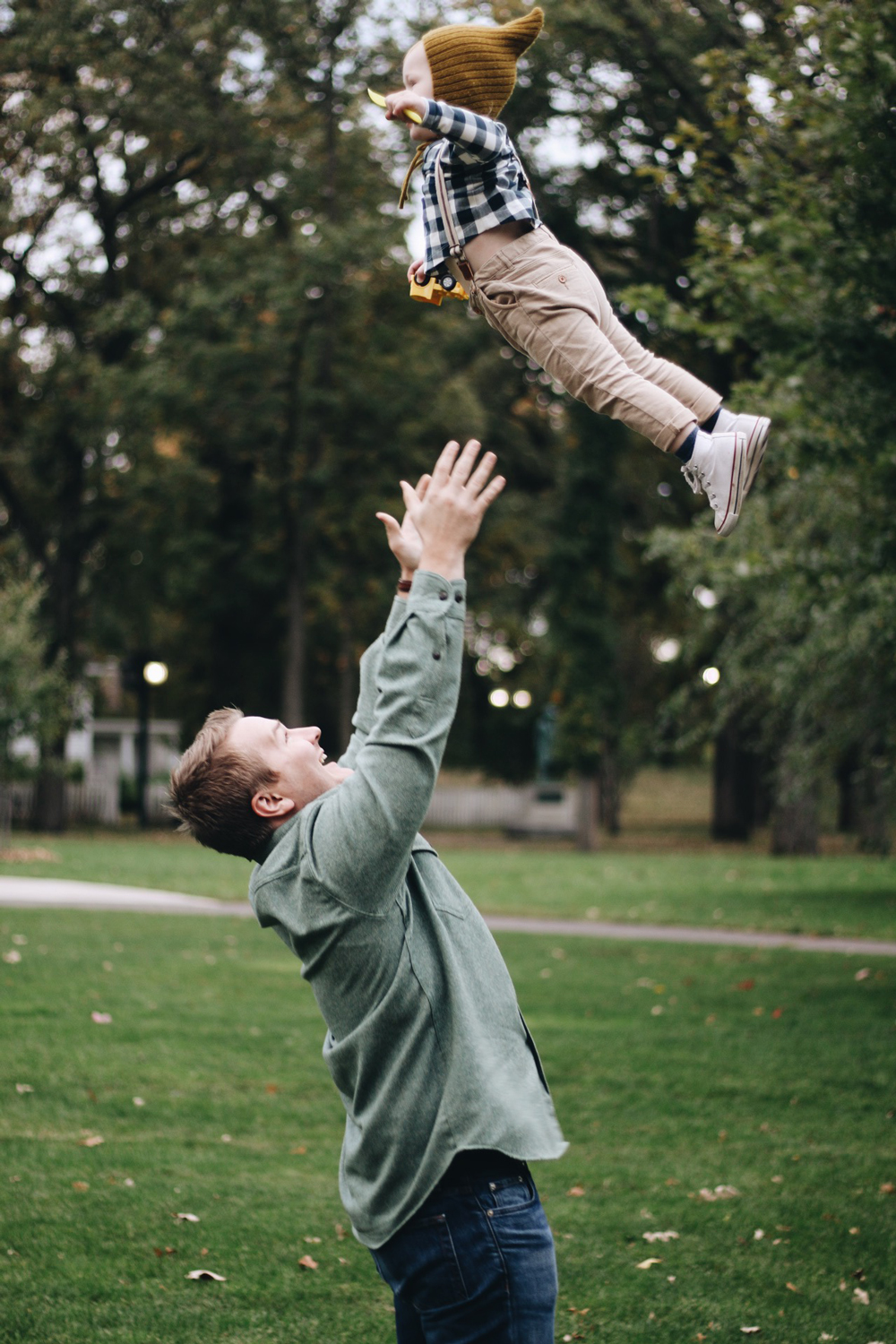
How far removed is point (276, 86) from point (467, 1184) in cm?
2629

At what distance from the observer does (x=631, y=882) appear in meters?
18.7

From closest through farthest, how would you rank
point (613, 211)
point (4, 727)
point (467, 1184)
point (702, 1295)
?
1. point (467, 1184)
2. point (702, 1295)
3. point (4, 727)
4. point (613, 211)

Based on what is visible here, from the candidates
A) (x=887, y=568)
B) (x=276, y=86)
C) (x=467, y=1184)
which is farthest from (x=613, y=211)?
(x=467, y=1184)

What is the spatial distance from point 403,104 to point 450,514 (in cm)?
85

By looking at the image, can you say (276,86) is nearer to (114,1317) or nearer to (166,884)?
(166,884)

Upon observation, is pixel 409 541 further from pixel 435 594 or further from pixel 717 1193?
pixel 717 1193

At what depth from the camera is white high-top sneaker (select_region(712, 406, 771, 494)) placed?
2758 millimetres

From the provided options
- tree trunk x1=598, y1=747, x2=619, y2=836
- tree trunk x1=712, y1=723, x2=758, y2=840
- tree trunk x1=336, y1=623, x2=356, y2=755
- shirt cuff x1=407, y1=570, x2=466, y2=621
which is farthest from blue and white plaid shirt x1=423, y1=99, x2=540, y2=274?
tree trunk x1=598, y1=747, x2=619, y2=836

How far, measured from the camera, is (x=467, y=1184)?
7.61 feet

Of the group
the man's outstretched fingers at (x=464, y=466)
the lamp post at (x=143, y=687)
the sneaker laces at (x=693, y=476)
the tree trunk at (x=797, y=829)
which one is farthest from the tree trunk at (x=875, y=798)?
the lamp post at (x=143, y=687)

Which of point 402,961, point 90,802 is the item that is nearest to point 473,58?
point 402,961

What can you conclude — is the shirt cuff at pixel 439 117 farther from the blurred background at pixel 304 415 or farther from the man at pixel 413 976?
the blurred background at pixel 304 415

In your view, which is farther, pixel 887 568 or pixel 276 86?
pixel 276 86

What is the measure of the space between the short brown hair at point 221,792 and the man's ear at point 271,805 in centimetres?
1
